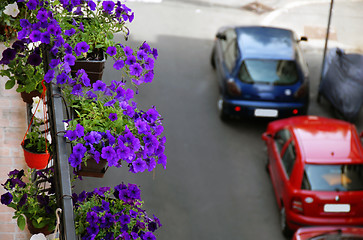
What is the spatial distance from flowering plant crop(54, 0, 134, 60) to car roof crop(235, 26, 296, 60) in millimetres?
7498

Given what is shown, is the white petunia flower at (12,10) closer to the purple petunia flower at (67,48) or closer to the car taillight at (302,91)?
the purple petunia flower at (67,48)

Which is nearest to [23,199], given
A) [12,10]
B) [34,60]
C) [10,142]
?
[34,60]

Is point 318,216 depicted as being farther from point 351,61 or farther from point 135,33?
point 135,33

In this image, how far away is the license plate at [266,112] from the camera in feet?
39.7

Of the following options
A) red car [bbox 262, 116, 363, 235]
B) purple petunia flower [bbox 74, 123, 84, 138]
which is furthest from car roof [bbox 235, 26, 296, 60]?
purple petunia flower [bbox 74, 123, 84, 138]

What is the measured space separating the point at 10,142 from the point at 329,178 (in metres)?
5.39

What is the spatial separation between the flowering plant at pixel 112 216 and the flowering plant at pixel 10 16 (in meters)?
1.77

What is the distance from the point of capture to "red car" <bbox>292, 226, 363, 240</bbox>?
27.2 ft

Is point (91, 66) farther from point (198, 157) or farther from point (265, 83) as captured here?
point (265, 83)

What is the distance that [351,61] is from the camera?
12.9 m

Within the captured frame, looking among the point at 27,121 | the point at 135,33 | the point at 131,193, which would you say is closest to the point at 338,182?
the point at 27,121

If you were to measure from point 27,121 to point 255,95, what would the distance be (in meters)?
7.21

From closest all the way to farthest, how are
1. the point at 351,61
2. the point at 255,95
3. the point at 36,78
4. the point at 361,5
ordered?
the point at 36,78 < the point at 255,95 < the point at 351,61 < the point at 361,5

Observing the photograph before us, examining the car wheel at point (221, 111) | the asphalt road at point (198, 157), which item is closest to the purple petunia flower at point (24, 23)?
the asphalt road at point (198, 157)
